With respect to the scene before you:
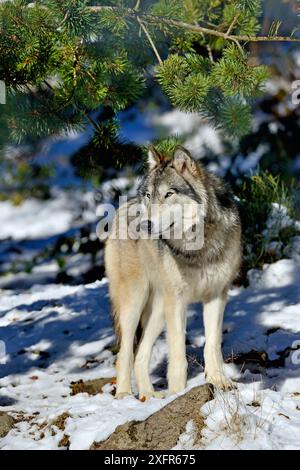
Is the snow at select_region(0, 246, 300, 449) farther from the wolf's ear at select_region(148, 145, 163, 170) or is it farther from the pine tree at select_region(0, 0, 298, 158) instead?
the pine tree at select_region(0, 0, 298, 158)

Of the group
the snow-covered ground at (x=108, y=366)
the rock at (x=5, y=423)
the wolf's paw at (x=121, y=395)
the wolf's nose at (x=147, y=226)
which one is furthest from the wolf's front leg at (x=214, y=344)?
the rock at (x=5, y=423)

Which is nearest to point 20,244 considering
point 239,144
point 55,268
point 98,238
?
point 55,268

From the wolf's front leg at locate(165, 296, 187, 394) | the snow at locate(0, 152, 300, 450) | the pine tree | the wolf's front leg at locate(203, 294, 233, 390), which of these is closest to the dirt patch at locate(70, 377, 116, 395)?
the snow at locate(0, 152, 300, 450)

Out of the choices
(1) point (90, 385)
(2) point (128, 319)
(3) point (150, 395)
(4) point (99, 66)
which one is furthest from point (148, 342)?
(4) point (99, 66)

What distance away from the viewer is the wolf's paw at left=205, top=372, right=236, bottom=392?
198 inches

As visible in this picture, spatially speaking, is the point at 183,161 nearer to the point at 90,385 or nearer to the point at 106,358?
the point at 90,385

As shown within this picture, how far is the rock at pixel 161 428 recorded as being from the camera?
12.5 feet

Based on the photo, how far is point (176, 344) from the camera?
5.12 meters

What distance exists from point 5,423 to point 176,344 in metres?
1.35

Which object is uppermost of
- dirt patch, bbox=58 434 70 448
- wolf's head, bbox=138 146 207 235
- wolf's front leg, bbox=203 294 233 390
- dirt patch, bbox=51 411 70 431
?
wolf's head, bbox=138 146 207 235

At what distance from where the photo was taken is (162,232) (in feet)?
16.6

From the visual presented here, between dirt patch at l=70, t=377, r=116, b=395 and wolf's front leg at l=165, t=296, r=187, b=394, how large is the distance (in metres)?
0.83

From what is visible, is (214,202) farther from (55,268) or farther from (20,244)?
(20,244)
